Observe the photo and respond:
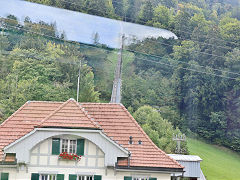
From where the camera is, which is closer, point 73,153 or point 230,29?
point 73,153

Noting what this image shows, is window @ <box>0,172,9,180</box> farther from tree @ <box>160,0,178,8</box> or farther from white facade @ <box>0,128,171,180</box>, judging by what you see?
tree @ <box>160,0,178,8</box>

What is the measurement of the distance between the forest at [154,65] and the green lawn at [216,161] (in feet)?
1.70

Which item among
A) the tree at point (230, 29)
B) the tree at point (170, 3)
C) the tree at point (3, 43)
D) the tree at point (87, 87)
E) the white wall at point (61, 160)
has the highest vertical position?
the tree at point (170, 3)

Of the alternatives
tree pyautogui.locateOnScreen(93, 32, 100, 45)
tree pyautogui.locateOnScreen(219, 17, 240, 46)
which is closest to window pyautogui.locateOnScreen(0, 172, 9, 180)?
tree pyautogui.locateOnScreen(93, 32, 100, 45)

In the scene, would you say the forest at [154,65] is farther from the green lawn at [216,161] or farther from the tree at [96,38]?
the green lawn at [216,161]

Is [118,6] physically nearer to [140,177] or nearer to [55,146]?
[55,146]

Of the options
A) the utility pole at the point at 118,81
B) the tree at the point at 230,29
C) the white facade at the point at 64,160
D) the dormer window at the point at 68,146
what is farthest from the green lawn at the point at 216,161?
the dormer window at the point at 68,146

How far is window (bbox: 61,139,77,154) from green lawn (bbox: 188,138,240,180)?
7.45 metres

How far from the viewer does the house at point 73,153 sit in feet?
26.9

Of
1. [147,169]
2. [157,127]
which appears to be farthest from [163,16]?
[147,169]

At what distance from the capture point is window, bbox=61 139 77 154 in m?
8.40

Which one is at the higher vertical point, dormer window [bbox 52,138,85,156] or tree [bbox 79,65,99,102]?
tree [bbox 79,65,99,102]

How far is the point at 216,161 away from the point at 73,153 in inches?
373

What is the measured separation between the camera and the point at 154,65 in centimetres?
1950
